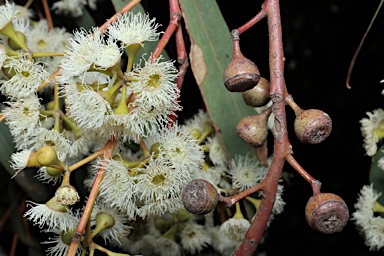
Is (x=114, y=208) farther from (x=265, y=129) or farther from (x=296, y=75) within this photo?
(x=296, y=75)

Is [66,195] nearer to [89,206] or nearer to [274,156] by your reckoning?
[89,206]

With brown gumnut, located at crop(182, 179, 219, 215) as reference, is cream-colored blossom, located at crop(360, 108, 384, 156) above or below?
above

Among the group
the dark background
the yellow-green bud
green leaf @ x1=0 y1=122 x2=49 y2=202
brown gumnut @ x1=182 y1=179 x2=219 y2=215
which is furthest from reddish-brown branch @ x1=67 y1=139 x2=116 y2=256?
the dark background

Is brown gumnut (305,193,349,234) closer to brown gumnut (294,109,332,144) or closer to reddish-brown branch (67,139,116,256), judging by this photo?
brown gumnut (294,109,332,144)

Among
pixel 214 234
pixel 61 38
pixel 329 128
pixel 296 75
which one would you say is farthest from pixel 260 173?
pixel 296 75

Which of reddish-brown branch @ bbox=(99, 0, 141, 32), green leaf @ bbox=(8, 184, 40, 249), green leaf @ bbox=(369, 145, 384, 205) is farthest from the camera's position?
green leaf @ bbox=(8, 184, 40, 249)

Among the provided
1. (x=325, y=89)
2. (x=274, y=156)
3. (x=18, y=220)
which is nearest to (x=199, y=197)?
(x=274, y=156)
